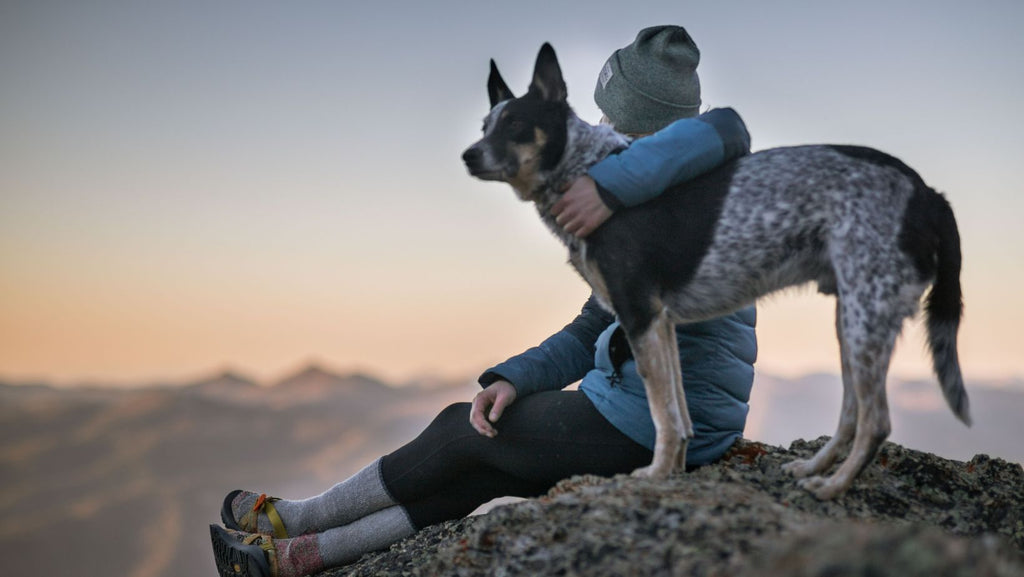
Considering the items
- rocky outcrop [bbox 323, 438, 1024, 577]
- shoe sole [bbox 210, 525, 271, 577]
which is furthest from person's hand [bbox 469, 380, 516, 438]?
shoe sole [bbox 210, 525, 271, 577]

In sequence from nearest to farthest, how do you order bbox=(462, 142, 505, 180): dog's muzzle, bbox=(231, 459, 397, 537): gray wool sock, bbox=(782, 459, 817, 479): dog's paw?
bbox=(782, 459, 817, 479): dog's paw, bbox=(462, 142, 505, 180): dog's muzzle, bbox=(231, 459, 397, 537): gray wool sock

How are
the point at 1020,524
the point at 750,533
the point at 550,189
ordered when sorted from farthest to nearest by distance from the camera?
the point at 550,189
the point at 1020,524
the point at 750,533

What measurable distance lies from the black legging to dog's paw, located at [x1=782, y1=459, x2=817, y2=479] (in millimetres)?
621

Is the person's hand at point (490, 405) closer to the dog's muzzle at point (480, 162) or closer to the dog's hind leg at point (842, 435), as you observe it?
the dog's muzzle at point (480, 162)

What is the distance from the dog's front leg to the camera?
327 centimetres

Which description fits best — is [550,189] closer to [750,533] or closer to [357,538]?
[750,533]

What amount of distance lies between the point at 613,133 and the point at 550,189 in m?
0.39

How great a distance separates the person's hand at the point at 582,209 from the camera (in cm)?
333

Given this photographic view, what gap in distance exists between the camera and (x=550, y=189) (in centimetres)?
358

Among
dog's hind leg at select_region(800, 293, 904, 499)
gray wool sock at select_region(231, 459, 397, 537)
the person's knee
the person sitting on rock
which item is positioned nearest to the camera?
dog's hind leg at select_region(800, 293, 904, 499)

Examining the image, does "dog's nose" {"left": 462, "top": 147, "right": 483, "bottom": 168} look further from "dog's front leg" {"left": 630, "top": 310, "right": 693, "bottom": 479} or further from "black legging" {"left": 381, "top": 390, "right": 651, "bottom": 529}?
"black legging" {"left": 381, "top": 390, "right": 651, "bottom": 529}

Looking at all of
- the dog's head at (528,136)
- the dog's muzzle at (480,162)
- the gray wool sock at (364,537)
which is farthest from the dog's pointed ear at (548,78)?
the gray wool sock at (364,537)

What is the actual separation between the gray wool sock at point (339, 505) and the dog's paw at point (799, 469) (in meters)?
2.01

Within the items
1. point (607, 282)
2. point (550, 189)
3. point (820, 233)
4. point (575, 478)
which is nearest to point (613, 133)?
point (550, 189)
